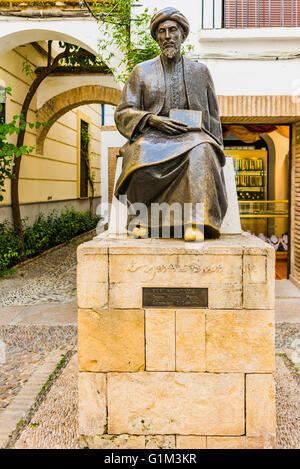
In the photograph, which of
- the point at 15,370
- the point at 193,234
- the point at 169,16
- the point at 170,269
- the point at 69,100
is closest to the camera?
the point at 170,269

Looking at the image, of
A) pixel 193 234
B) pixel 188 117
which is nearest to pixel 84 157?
pixel 188 117

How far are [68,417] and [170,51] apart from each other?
8.12 feet

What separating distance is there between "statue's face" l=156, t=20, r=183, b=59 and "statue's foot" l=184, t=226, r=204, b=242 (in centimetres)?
116

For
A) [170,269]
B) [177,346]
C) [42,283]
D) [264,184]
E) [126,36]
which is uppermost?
[126,36]

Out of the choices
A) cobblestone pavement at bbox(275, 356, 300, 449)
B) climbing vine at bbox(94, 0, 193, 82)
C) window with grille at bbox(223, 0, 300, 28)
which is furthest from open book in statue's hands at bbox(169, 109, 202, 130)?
window with grille at bbox(223, 0, 300, 28)

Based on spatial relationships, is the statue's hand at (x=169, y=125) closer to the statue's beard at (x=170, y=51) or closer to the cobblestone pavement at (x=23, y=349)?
the statue's beard at (x=170, y=51)

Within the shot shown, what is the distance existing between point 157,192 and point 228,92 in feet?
11.7

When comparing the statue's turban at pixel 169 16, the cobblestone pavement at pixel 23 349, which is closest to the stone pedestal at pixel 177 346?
the cobblestone pavement at pixel 23 349

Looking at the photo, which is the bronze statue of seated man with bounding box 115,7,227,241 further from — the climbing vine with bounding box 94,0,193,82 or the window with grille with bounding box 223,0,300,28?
the window with grille with bounding box 223,0,300,28

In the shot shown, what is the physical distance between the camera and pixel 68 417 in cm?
311

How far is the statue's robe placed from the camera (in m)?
2.80

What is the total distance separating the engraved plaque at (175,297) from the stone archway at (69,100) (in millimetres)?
8532

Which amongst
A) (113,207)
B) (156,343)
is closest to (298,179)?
(113,207)

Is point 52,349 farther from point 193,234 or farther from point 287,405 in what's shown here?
point 193,234
